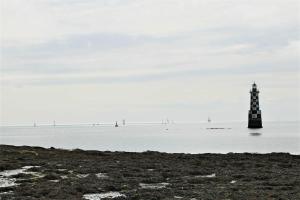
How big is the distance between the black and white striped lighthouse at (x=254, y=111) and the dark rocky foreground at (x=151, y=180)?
108 meters

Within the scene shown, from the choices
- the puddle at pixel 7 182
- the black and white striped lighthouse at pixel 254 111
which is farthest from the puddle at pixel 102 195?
the black and white striped lighthouse at pixel 254 111

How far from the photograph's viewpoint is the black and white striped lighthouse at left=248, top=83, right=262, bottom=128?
145m

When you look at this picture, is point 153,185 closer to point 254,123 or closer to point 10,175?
point 10,175

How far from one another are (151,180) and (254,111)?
126 metres

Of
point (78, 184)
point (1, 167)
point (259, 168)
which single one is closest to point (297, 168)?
point (259, 168)

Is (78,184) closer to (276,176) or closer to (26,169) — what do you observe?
(26,169)

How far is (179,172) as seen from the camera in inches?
1171

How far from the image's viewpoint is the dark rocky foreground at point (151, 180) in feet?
69.2

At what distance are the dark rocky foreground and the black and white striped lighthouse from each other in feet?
356

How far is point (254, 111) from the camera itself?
14838 centimetres

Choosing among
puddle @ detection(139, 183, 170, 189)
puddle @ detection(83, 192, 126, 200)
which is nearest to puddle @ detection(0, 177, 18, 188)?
puddle @ detection(83, 192, 126, 200)

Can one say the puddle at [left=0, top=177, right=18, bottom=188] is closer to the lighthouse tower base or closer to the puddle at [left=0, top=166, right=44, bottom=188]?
the puddle at [left=0, top=166, right=44, bottom=188]

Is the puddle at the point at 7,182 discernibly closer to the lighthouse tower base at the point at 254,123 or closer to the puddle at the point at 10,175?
the puddle at the point at 10,175

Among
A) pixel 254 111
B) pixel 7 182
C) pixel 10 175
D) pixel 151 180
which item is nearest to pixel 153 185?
pixel 151 180
